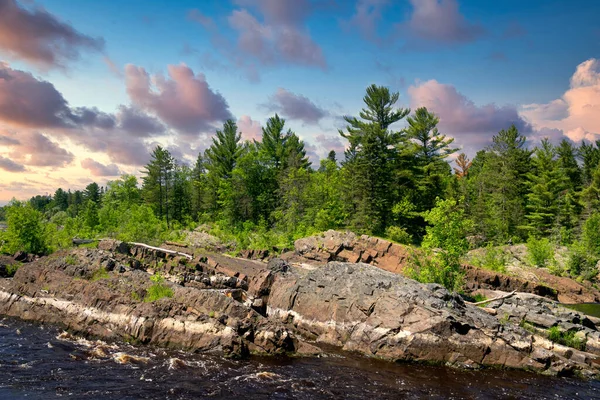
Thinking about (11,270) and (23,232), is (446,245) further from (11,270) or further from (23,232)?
(23,232)

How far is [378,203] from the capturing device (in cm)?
4809

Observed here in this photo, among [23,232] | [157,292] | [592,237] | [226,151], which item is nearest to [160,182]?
[226,151]

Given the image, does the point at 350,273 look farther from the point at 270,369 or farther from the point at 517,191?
the point at 517,191

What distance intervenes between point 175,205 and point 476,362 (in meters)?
67.2

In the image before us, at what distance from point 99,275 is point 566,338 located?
28892 mm

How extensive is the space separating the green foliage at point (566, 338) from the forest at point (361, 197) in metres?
9.20

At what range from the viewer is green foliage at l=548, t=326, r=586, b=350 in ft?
69.6

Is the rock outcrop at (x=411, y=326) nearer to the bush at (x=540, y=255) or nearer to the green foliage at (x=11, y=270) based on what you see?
the green foliage at (x=11, y=270)

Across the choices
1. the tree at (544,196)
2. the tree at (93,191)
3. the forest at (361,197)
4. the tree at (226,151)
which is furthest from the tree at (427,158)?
the tree at (93,191)

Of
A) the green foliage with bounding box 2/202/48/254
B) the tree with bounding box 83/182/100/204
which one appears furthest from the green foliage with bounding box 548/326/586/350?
the tree with bounding box 83/182/100/204

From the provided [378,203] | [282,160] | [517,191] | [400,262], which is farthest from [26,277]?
[517,191]

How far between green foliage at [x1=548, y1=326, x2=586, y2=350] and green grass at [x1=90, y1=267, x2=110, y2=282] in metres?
27.3

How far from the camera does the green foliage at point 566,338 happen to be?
21219mm

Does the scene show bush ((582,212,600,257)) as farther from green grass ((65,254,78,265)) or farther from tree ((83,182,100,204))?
tree ((83,182,100,204))
